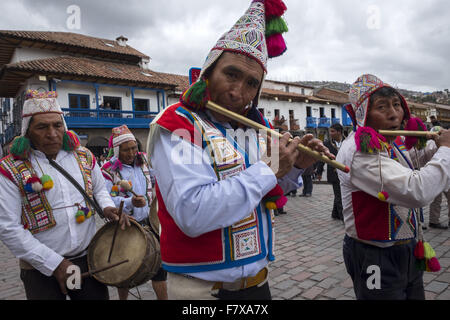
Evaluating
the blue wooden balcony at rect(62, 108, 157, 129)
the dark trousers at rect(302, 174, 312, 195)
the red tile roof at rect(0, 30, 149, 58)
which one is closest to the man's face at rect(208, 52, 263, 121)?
the dark trousers at rect(302, 174, 312, 195)

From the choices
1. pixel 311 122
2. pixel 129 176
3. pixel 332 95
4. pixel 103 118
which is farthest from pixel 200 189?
pixel 332 95

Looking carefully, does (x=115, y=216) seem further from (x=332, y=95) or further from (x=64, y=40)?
(x=332, y=95)

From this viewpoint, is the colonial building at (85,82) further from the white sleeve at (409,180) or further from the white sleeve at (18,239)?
the white sleeve at (409,180)

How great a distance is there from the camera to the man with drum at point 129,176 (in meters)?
3.33

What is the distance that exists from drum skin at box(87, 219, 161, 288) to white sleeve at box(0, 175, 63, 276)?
1.04 feet

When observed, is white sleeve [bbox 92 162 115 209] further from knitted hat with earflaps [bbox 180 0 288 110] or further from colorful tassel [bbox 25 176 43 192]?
knitted hat with earflaps [bbox 180 0 288 110]

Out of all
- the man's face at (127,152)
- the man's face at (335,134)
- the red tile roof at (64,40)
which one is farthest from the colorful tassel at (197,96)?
the red tile roof at (64,40)

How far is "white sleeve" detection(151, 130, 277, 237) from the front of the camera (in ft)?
3.64

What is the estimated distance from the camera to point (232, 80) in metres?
1.44

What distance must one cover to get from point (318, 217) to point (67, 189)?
5.79m

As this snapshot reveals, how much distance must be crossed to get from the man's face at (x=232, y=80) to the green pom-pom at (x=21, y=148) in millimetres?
1529

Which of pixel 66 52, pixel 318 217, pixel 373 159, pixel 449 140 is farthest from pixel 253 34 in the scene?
pixel 66 52

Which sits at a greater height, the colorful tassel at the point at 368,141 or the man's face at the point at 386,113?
the man's face at the point at 386,113

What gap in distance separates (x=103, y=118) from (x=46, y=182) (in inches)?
744
